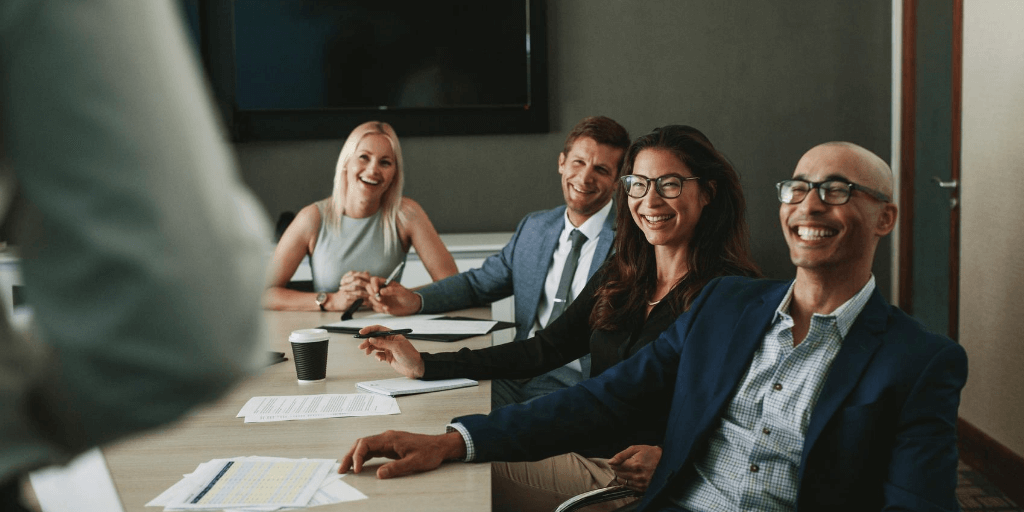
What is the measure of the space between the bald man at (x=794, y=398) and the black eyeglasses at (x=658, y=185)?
42 cm

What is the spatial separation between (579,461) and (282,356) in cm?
76

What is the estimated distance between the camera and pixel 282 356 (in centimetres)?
210

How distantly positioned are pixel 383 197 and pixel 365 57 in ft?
4.79

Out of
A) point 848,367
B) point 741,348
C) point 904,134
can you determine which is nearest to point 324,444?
point 741,348

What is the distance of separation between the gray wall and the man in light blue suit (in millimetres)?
1560

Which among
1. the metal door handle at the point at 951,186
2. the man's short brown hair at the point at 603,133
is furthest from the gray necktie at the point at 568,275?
the metal door handle at the point at 951,186

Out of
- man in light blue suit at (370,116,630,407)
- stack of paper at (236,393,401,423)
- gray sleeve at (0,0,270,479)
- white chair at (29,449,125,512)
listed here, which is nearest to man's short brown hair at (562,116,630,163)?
man in light blue suit at (370,116,630,407)

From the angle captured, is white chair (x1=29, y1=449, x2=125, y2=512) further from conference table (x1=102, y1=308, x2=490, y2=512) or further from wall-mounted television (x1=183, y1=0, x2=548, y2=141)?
wall-mounted television (x1=183, y1=0, x2=548, y2=141)

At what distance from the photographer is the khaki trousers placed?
1805 millimetres

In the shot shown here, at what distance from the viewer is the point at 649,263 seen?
7.27 feet

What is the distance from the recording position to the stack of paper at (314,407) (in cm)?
157

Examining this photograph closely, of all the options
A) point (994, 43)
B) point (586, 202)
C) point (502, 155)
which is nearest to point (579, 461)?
point (586, 202)

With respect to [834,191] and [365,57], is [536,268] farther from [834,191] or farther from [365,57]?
[365,57]

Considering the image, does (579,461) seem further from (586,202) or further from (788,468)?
(586,202)
